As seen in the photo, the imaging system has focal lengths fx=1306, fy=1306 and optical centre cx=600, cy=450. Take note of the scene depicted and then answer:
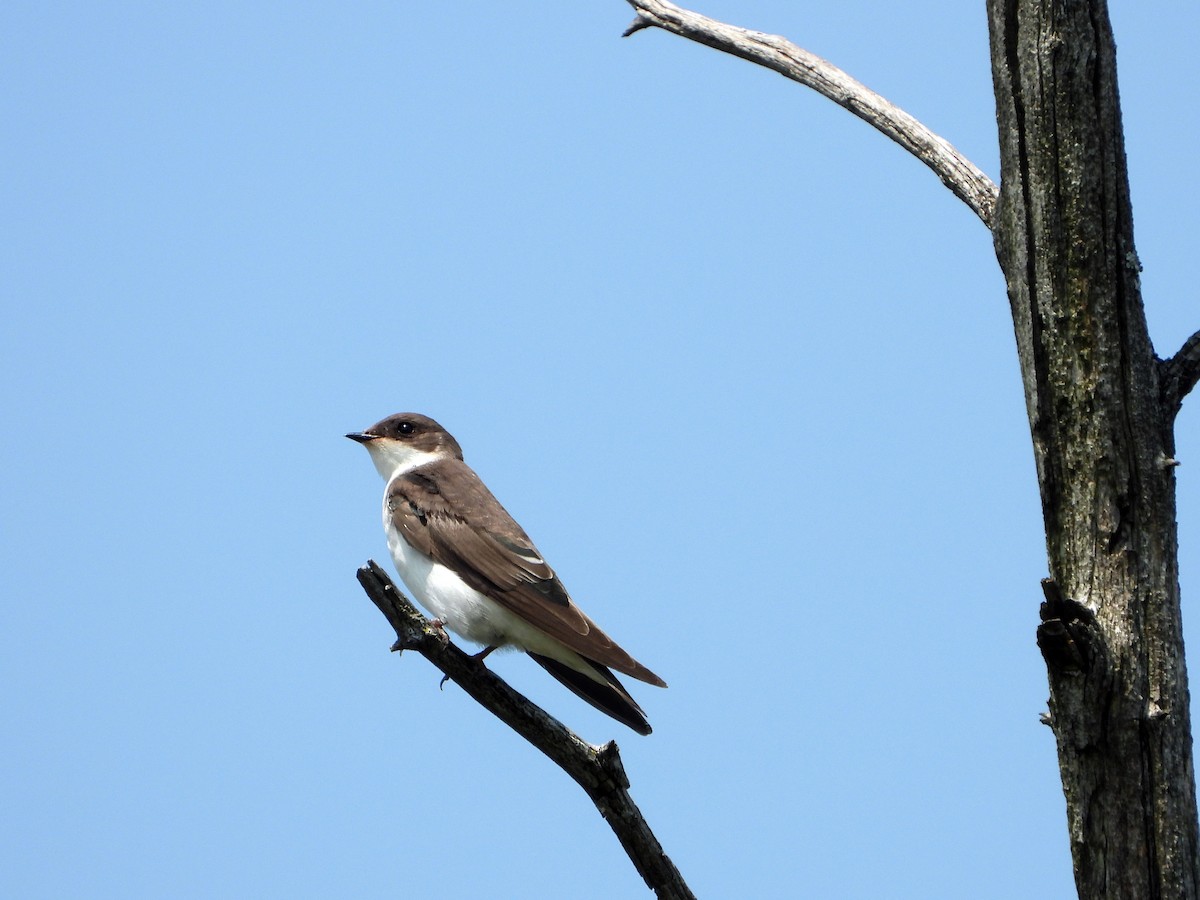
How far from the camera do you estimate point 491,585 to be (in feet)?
27.9

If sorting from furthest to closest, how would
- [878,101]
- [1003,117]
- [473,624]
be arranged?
[473,624], [878,101], [1003,117]

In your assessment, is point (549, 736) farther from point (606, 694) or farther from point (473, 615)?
point (473, 615)

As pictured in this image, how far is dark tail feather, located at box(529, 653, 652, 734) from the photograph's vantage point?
7.77 m

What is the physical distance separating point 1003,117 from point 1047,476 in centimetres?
148

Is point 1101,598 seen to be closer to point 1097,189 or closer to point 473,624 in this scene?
point 1097,189

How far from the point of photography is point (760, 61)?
6.99 metres

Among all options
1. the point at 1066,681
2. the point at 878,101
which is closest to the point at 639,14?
the point at 878,101

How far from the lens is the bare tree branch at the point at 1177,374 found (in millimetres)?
5230

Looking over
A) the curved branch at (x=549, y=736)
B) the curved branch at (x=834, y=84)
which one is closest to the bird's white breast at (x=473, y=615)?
the curved branch at (x=549, y=736)

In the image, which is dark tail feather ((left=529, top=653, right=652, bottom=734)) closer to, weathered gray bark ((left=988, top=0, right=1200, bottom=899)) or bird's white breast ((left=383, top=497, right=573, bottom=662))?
bird's white breast ((left=383, top=497, right=573, bottom=662))

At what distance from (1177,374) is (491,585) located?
181 inches

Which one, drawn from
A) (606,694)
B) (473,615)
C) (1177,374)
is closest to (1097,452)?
(1177,374)

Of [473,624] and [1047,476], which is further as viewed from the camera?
[473,624]

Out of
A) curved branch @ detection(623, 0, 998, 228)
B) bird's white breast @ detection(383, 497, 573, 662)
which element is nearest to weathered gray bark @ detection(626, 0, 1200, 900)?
curved branch @ detection(623, 0, 998, 228)
